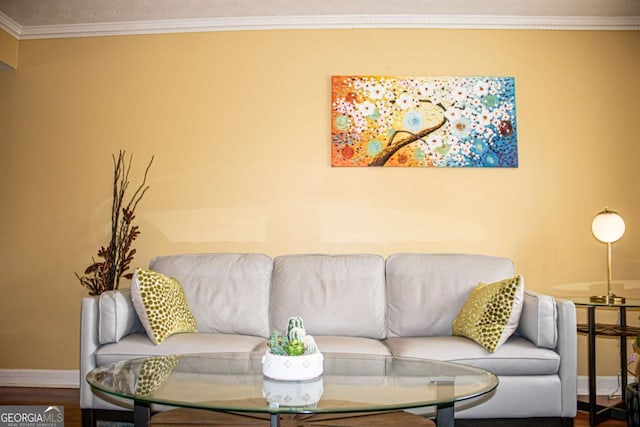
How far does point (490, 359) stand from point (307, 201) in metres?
1.68

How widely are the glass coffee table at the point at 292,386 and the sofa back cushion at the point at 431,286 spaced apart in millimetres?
839

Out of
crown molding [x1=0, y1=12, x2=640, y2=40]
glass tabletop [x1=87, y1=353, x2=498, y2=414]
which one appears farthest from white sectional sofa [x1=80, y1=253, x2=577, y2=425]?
crown molding [x1=0, y1=12, x2=640, y2=40]

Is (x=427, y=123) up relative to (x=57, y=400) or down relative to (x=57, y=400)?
up

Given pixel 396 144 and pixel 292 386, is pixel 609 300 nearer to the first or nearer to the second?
pixel 396 144

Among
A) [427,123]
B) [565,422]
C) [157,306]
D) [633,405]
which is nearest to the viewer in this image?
[633,405]

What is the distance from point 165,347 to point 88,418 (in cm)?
49

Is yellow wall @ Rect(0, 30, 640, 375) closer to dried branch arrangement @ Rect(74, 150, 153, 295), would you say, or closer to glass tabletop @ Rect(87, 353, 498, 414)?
dried branch arrangement @ Rect(74, 150, 153, 295)

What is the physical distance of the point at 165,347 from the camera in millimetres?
2771

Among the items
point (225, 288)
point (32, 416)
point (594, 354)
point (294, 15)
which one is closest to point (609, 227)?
point (594, 354)

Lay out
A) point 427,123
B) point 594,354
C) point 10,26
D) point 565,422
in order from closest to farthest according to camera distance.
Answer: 1. point 565,422
2. point 594,354
3. point 427,123
4. point 10,26

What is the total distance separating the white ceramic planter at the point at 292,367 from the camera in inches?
77.8

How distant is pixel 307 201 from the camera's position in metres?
3.89

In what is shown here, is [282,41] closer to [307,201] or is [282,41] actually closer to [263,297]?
[307,201]

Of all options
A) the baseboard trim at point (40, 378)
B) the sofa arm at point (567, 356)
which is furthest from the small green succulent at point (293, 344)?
the baseboard trim at point (40, 378)
